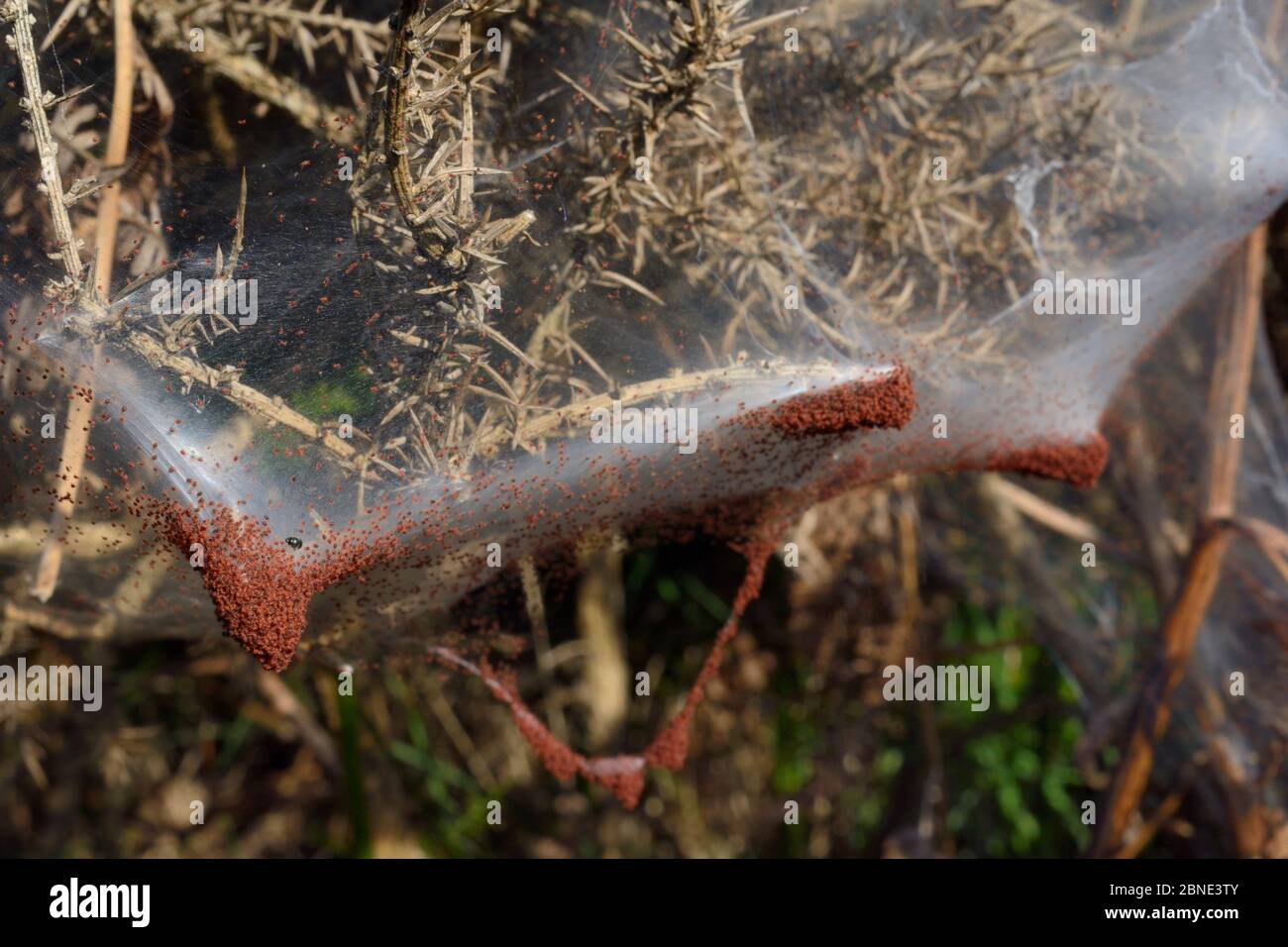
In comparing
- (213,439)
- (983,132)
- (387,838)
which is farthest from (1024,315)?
(387,838)

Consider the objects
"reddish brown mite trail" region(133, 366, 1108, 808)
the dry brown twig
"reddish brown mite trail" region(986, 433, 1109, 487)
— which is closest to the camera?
"reddish brown mite trail" region(133, 366, 1108, 808)

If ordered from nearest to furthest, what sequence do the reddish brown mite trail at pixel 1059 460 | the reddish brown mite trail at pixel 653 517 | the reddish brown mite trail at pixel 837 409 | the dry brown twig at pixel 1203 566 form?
the reddish brown mite trail at pixel 653 517
the reddish brown mite trail at pixel 837 409
the reddish brown mite trail at pixel 1059 460
the dry brown twig at pixel 1203 566

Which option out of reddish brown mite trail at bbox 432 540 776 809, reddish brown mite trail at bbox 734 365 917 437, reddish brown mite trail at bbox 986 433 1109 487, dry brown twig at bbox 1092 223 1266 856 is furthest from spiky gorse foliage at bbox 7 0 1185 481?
dry brown twig at bbox 1092 223 1266 856

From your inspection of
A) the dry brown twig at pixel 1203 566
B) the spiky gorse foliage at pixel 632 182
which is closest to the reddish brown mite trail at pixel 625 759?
the spiky gorse foliage at pixel 632 182

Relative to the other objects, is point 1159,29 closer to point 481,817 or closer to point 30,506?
point 30,506

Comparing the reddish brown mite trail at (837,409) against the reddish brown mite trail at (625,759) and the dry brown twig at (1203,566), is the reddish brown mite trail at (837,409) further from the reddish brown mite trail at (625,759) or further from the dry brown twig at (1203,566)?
the dry brown twig at (1203,566)

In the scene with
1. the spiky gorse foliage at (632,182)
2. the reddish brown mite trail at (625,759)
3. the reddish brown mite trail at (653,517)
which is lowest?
the reddish brown mite trail at (625,759)

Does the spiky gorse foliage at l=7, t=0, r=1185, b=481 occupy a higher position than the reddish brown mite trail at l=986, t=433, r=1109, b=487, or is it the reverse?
the spiky gorse foliage at l=7, t=0, r=1185, b=481

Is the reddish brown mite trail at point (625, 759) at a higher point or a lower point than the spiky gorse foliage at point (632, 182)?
lower

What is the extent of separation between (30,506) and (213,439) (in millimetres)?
456

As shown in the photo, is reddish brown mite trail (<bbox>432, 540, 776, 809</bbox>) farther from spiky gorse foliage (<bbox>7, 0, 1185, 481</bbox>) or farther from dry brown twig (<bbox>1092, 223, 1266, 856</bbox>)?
dry brown twig (<bbox>1092, 223, 1266, 856</bbox>)

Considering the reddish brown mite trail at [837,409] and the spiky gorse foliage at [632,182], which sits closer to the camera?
the spiky gorse foliage at [632,182]

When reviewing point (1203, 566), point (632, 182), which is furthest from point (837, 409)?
point (1203, 566)

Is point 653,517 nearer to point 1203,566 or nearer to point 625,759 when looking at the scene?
point 625,759
